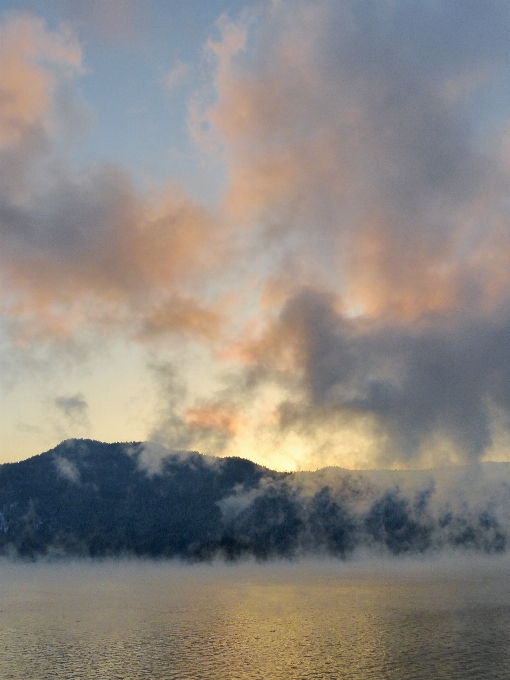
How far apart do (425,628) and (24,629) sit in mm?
120346

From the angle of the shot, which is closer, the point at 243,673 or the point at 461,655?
the point at 243,673

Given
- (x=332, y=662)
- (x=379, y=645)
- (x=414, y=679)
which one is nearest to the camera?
(x=414, y=679)

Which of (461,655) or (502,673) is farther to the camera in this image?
(461,655)

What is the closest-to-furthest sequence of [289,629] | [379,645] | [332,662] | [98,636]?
[332,662] < [379,645] < [98,636] < [289,629]

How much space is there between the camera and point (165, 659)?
141250mm

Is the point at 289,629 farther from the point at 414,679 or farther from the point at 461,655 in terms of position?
the point at 414,679

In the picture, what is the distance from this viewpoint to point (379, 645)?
15625cm

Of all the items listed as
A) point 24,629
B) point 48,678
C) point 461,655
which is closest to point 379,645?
point 461,655

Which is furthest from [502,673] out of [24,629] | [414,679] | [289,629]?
[24,629]

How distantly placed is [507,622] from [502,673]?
86.9 meters

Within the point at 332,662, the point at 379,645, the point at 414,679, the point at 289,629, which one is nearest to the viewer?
the point at 414,679

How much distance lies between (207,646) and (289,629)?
3640 centimetres

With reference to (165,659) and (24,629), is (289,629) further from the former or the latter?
(24,629)

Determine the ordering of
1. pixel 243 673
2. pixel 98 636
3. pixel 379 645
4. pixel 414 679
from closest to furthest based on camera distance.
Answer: pixel 414 679 < pixel 243 673 < pixel 379 645 < pixel 98 636
